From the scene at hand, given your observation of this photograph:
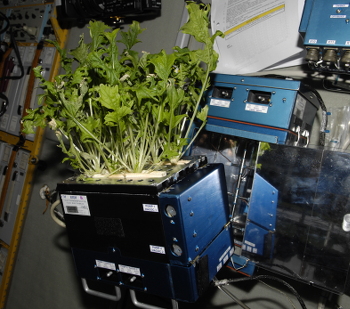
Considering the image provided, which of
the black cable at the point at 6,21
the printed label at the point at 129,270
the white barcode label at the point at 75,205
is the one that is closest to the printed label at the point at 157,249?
the printed label at the point at 129,270

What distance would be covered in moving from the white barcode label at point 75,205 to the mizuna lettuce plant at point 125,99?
3.4 inches

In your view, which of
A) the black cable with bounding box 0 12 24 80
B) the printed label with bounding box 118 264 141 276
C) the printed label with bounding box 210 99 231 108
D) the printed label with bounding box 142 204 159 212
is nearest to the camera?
the printed label with bounding box 142 204 159 212

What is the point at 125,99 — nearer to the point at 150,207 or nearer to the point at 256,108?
the point at 150,207

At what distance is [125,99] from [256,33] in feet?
2.23

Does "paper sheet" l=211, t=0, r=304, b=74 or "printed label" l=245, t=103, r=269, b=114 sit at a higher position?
"paper sheet" l=211, t=0, r=304, b=74

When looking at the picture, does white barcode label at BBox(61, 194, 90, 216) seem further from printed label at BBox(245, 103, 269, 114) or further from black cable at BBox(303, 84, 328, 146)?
black cable at BBox(303, 84, 328, 146)

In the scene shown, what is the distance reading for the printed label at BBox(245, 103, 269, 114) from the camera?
1028 mm

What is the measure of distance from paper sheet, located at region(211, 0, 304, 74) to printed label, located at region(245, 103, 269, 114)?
1.05ft

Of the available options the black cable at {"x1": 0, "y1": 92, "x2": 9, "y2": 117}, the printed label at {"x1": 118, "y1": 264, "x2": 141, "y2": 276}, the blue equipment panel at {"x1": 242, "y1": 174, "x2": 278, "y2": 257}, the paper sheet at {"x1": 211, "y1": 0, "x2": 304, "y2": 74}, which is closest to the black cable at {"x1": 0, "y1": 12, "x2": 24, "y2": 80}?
the black cable at {"x1": 0, "y1": 92, "x2": 9, "y2": 117}

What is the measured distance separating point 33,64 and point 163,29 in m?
1.04

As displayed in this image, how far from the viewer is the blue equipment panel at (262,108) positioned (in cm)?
100

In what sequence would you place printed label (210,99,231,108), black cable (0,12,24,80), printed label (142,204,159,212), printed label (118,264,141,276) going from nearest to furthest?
printed label (142,204,159,212) → printed label (118,264,141,276) → printed label (210,99,231,108) → black cable (0,12,24,80)

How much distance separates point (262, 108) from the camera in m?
1.03

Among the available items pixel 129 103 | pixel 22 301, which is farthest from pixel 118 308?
pixel 129 103
